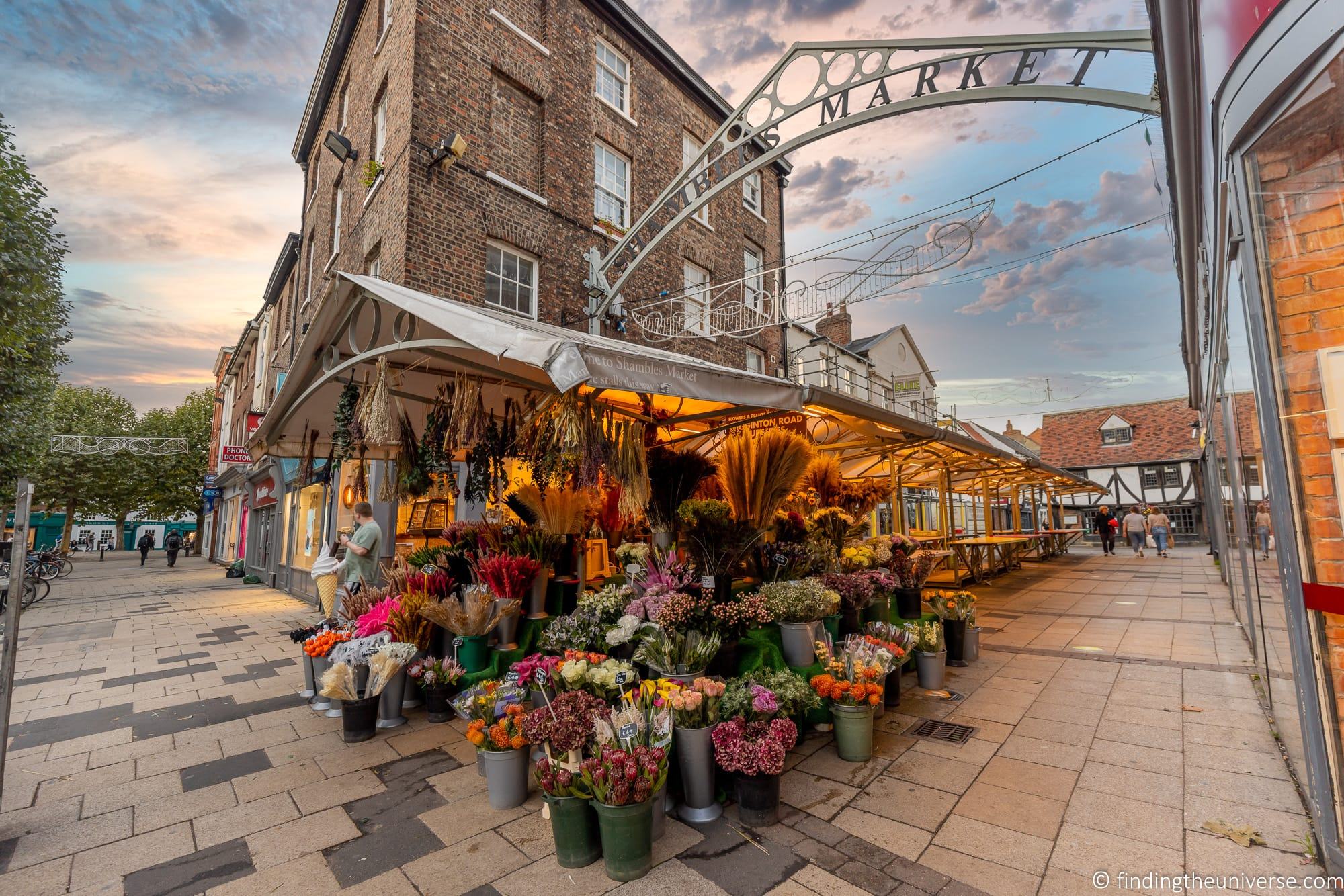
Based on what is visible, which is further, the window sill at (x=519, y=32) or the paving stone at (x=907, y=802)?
the window sill at (x=519, y=32)

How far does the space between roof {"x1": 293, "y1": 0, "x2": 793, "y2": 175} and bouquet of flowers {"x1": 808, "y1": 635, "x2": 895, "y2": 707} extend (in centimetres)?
1262

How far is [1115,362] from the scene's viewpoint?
14719 millimetres

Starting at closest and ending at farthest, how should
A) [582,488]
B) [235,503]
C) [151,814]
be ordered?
[151,814] → [582,488] → [235,503]

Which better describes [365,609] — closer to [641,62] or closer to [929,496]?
[641,62]

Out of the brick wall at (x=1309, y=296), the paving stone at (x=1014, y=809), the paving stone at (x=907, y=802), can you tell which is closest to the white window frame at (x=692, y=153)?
the brick wall at (x=1309, y=296)

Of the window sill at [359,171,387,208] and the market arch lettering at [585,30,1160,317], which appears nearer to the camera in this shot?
the market arch lettering at [585,30,1160,317]

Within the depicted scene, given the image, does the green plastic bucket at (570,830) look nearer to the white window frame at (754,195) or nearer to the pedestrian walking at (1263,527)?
the pedestrian walking at (1263,527)

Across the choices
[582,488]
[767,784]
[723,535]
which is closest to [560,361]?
[582,488]

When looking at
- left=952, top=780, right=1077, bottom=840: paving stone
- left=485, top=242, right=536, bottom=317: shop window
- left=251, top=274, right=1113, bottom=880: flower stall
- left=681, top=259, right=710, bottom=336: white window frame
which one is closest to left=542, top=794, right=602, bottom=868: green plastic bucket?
left=251, top=274, right=1113, bottom=880: flower stall

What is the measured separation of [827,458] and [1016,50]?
14.6 ft

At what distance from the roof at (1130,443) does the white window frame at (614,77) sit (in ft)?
101

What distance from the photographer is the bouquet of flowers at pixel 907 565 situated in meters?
6.03

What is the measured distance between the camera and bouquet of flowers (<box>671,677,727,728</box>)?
293cm

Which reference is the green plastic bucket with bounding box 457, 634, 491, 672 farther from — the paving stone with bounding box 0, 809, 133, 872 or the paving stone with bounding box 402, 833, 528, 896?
the paving stone with bounding box 0, 809, 133, 872
